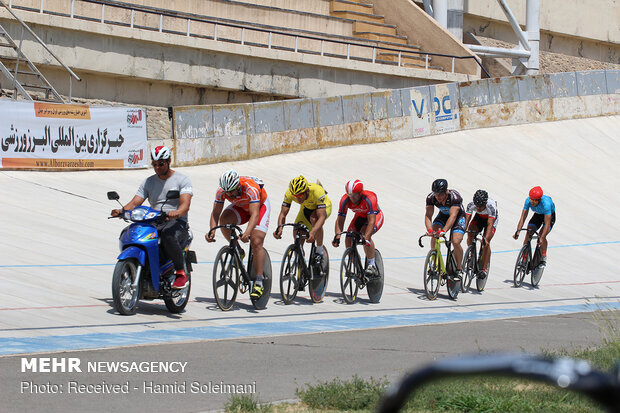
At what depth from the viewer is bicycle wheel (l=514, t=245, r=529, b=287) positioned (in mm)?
15359

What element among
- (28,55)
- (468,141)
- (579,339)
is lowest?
(579,339)

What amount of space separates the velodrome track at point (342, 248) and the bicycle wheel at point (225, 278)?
5.5 inches

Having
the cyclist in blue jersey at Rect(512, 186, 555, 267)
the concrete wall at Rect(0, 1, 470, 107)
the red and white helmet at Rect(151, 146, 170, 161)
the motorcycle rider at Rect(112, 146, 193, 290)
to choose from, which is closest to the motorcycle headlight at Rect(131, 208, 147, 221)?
the motorcycle rider at Rect(112, 146, 193, 290)

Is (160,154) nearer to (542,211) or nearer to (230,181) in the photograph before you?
(230,181)

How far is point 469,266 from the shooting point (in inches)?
555

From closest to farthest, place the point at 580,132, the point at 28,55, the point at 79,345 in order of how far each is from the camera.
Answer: the point at 79,345 → the point at 28,55 → the point at 580,132

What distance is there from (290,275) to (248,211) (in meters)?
Answer: 1.15

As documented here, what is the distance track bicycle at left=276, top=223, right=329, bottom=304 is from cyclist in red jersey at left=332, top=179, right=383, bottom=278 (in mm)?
354

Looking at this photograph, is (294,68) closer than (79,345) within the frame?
No

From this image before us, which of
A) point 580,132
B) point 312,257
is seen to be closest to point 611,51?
point 580,132

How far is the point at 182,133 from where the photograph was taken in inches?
829

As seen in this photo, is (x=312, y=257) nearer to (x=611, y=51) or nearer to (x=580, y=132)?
(x=580, y=132)

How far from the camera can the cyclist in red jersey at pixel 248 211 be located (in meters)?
9.91

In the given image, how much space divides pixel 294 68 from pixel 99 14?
20.4ft
